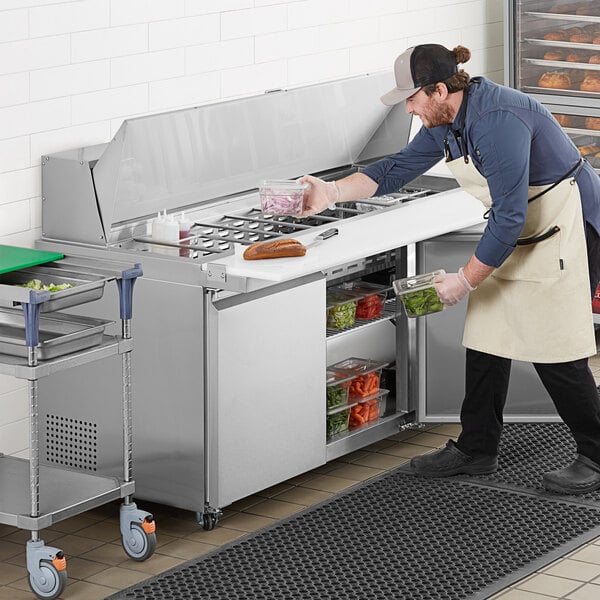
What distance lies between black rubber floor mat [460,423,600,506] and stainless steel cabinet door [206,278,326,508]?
698mm

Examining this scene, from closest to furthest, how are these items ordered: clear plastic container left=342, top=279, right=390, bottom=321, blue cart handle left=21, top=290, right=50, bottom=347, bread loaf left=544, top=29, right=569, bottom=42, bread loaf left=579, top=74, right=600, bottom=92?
blue cart handle left=21, top=290, right=50, bottom=347 → clear plastic container left=342, top=279, right=390, bottom=321 → bread loaf left=579, top=74, right=600, bottom=92 → bread loaf left=544, top=29, right=569, bottom=42

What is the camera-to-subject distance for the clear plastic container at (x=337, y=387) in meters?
5.47

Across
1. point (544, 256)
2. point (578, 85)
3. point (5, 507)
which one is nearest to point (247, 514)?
point (5, 507)

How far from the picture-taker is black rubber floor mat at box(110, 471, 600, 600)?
14.5ft

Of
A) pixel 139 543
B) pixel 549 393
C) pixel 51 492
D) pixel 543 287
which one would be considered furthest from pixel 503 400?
pixel 51 492

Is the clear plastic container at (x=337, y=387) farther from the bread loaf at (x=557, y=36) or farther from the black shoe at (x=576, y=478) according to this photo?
the bread loaf at (x=557, y=36)

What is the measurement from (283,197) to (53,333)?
1.04 m

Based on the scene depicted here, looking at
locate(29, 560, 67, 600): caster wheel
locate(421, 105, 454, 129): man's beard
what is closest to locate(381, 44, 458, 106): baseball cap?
locate(421, 105, 454, 129): man's beard

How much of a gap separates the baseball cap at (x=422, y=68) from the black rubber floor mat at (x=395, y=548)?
4.80 feet

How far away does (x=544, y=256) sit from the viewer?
4.99 meters

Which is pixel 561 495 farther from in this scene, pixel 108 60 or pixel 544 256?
pixel 108 60

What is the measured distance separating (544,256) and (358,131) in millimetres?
1499

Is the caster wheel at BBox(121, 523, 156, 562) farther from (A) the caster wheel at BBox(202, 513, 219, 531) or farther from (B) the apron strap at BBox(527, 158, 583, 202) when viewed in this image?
(B) the apron strap at BBox(527, 158, 583, 202)

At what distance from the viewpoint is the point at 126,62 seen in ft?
17.5
